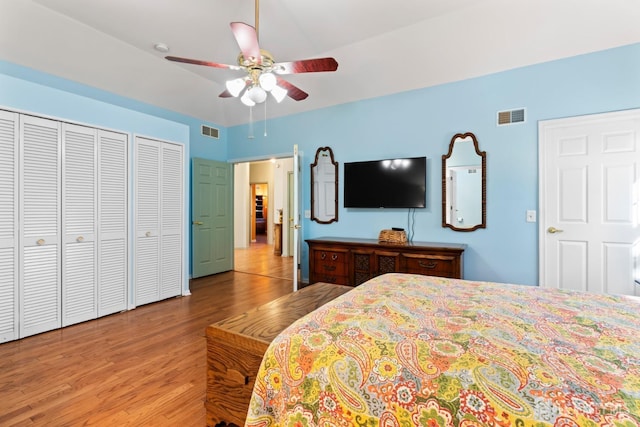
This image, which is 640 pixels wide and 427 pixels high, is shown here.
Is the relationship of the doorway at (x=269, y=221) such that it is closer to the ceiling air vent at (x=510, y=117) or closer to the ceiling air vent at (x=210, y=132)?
the ceiling air vent at (x=210, y=132)

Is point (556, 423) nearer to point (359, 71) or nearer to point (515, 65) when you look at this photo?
point (515, 65)

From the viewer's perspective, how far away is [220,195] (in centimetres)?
556

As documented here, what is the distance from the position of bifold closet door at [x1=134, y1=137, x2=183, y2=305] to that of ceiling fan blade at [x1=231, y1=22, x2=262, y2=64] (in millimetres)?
2080

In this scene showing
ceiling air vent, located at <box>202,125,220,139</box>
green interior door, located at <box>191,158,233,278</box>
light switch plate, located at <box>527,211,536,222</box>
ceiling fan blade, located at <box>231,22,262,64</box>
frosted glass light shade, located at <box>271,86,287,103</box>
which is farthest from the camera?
ceiling air vent, located at <box>202,125,220,139</box>

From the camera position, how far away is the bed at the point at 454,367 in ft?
2.60

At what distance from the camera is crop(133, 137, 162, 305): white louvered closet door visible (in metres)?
3.60

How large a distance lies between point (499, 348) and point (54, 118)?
3.88 m

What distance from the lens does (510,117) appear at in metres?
3.34

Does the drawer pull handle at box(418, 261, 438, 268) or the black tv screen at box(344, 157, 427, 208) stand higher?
the black tv screen at box(344, 157, 427, 208)

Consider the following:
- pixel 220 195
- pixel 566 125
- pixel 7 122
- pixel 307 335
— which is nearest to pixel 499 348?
pixel 307 335

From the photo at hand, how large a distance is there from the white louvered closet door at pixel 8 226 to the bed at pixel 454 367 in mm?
2928

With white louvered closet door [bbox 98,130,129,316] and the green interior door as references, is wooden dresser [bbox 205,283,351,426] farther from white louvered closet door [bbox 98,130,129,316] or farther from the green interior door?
the green interior door

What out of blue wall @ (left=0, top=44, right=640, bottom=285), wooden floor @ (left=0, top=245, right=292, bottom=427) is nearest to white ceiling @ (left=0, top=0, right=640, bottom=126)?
blue wall @ (left=0, top=44, right=640, bottom=285)

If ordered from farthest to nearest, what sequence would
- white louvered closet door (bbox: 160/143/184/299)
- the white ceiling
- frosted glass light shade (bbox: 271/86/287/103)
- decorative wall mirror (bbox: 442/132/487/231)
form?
white louvered closet door (bbox: 160/143/184/299) < decorative wall mirror (bbox: 442/132/487/231) < the white ceiling < frosted glass light shade (bbox: 271/86/287/103)
